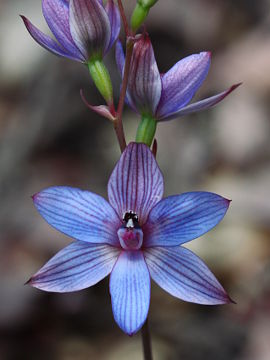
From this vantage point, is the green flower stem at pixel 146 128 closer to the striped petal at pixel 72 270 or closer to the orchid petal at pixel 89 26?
the orchid petal at pixel 89 26

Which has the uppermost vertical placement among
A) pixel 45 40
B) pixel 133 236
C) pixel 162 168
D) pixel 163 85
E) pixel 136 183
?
pixel 45 40

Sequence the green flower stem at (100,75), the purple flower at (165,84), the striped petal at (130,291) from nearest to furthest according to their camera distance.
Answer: the striped petal at (130,291) < the purple flower at (165,84) < the green flower stem at (100,75)

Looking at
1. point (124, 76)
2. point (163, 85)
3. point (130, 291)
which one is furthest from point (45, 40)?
point (130, 291)

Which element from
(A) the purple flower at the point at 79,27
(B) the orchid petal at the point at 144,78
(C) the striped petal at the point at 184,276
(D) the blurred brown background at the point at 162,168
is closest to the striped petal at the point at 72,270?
(C) the striped petal at the point at 184,276

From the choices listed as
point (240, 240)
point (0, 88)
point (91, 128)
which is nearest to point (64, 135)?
point (91, 128)

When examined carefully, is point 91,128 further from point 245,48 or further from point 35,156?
point 245,48

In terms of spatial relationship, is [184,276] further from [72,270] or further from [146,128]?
[146,128]

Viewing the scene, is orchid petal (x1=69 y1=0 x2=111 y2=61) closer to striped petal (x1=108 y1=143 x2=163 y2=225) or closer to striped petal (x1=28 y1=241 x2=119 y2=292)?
striped petal (x1=108 y1=143 x2=163 y2=225)
